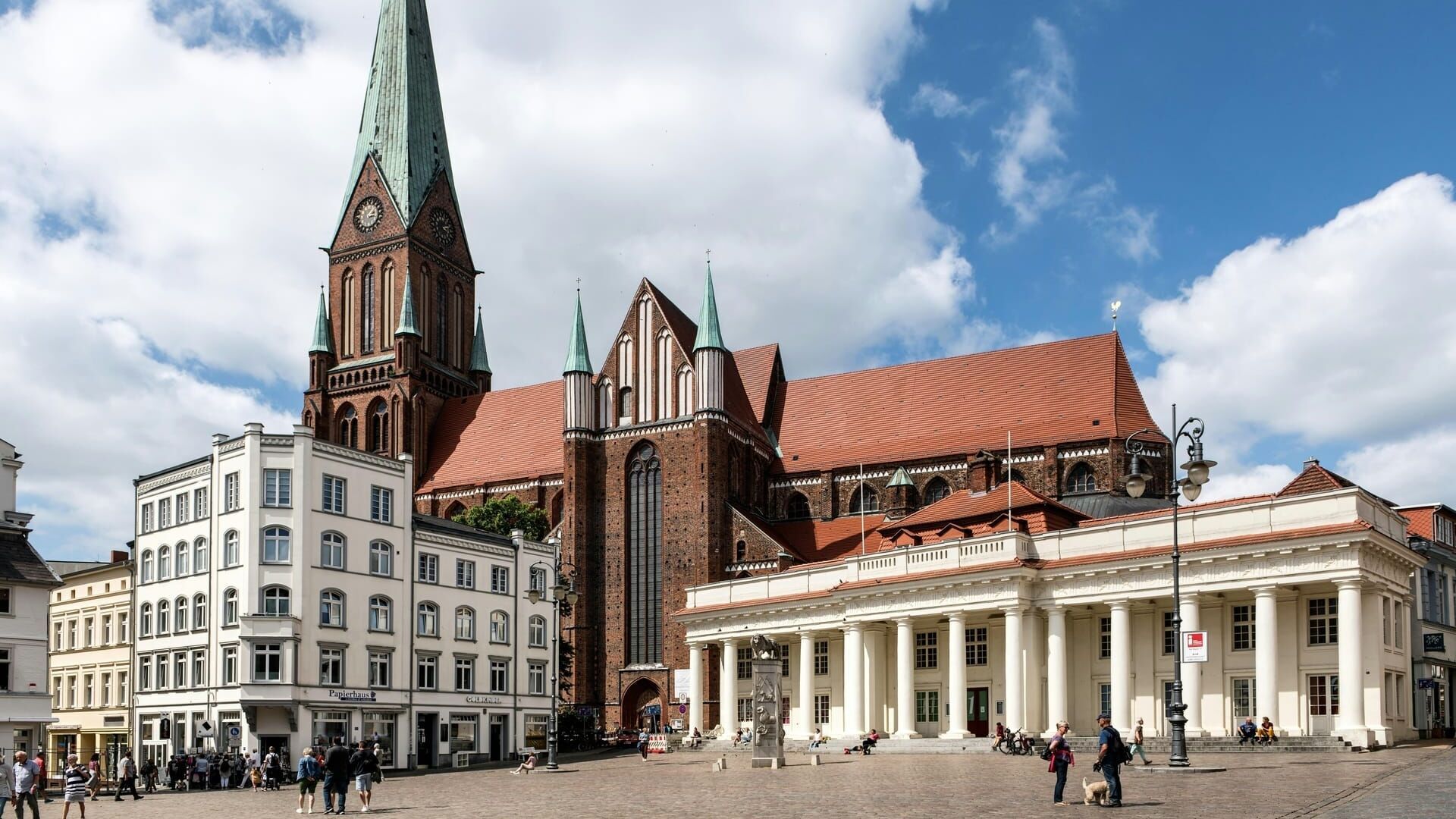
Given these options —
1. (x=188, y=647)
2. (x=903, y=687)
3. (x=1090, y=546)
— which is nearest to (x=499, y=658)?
(x=188, y=647)

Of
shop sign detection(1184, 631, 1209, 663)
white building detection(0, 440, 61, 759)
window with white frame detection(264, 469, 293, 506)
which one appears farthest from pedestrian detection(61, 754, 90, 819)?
shop sign detection(1184, 631, 1209, 663)

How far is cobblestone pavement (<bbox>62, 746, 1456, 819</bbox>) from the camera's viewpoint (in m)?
23.1

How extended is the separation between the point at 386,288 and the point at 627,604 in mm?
Answer: 34636

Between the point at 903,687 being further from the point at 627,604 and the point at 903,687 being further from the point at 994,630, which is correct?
the point at 627,604

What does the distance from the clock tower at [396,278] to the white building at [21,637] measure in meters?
50.8

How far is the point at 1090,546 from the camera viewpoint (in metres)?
50.6

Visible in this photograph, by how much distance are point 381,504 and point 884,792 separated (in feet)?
110

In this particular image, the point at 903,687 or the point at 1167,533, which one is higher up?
the point at 1167,533

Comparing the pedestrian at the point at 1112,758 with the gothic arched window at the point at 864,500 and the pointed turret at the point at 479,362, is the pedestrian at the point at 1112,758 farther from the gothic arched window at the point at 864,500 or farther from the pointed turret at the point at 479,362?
the pointed turret at the point at 479,362

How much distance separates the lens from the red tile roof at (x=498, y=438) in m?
94.4

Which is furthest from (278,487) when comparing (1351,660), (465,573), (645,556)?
(1351,660)

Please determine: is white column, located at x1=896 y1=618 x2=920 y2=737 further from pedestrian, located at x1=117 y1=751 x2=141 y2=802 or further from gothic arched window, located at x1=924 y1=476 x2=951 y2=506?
pedestrian, located at x1=117 y1=751 x2=141 y2=802

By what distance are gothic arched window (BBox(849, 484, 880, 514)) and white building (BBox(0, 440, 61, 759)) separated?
47669 millimetres

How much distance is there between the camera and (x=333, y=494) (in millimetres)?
53875
